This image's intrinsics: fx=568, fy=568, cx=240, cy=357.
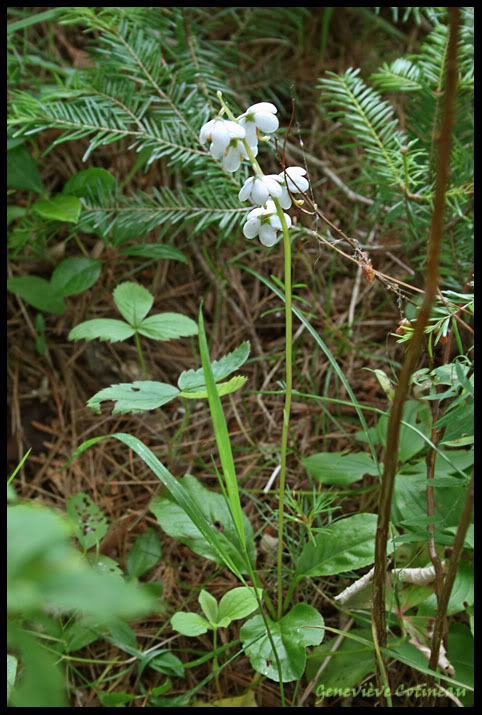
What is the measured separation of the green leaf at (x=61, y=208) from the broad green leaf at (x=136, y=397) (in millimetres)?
655

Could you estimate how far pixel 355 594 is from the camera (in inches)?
50.5

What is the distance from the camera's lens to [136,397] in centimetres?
129

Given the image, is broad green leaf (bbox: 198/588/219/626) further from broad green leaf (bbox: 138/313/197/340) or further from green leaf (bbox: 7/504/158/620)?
green leaf (bbox: 7/504/158/620)

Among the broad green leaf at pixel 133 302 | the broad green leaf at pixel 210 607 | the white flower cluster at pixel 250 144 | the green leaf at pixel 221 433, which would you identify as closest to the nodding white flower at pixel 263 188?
the white flower cluster at pixel 250 144

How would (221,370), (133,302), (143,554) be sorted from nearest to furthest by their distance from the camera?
(221,370), (143,554), (133,302)

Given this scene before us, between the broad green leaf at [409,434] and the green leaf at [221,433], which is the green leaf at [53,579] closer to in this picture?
the green leaf at [221,433]

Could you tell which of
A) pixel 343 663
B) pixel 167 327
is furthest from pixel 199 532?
pixel 167 327

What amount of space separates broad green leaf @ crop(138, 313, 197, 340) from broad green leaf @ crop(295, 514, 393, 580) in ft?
2.17

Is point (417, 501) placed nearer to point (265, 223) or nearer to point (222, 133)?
point (265, 223)

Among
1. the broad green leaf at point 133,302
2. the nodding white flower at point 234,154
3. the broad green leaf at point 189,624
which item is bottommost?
the broad green leaf at point 189,624

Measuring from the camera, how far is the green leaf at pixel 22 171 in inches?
74.9

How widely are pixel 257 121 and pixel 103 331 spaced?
2.79ft

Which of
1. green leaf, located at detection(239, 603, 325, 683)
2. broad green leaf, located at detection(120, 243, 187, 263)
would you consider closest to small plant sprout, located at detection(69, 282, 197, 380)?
broad green leaf, located at detection(120, 243, 187, 263)

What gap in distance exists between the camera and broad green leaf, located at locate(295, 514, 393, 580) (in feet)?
4.20
